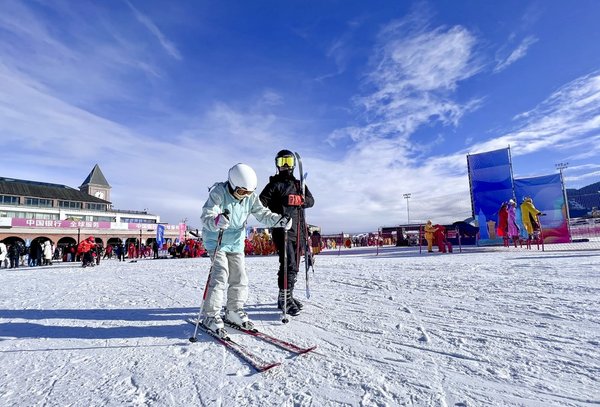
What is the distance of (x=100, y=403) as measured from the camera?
1860mm

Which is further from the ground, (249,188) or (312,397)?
(249,188)

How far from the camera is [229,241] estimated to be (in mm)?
3471

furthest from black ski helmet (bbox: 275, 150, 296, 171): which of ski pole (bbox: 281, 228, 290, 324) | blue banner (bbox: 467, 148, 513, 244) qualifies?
blue banner (bbox: 467, 148, 513, 244)

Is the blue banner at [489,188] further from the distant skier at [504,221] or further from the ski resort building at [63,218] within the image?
the ski resort building at [63,218]

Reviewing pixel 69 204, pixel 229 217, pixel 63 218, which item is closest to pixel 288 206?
pixel 229 217

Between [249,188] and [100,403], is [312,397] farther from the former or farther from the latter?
[249,188]

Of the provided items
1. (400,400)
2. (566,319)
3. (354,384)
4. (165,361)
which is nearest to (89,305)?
(165,361)

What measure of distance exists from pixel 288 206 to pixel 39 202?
6494 cm

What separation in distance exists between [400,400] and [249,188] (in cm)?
233

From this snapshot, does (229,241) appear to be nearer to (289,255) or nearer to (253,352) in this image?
(289,255)

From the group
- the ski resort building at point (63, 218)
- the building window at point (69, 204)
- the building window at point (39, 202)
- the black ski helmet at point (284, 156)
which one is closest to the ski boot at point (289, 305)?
the black ski helmet at point (284, 156)

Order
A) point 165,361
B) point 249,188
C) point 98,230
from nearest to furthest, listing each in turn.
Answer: point 165,361, point 249,188, point 98,230

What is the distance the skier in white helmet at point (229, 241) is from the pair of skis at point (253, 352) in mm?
155

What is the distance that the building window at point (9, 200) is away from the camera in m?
48.1
